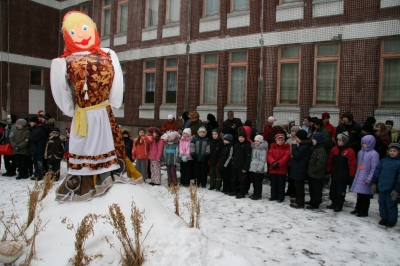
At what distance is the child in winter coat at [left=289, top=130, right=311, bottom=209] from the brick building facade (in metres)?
3.91

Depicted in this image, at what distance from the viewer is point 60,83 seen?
5.01 metres

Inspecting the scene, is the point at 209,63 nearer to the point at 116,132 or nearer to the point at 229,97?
the point at 229,97

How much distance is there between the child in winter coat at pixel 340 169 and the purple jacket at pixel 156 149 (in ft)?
14.2

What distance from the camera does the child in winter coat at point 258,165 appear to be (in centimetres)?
805

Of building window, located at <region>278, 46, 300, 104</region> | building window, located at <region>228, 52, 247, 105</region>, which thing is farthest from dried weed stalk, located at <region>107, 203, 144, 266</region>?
building window, located at <region>228, 52, 247, 105</region>

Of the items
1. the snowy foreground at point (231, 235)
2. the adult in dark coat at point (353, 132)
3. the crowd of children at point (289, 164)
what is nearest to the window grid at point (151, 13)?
the crowd of children at point (289, 164)

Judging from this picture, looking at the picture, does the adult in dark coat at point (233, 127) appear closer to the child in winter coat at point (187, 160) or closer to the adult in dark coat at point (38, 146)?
the child in winter coat at point (187, 160)

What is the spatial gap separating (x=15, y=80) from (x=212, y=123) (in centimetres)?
1433

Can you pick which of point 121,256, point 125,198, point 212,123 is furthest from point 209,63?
point 121,256

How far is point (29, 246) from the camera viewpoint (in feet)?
13.6

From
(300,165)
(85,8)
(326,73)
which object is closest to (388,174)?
(300,165)

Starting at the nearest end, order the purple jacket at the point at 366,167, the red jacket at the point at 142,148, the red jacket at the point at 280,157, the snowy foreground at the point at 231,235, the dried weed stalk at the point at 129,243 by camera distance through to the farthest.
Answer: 1. the dried weed stalk at the point at 129,243
2. the snowy foreground at the point at 231,235
3. the purple jacket at the point at 366,167
4. the red jacket at the point at 280,157
5. the red jacket at the point at 142,148

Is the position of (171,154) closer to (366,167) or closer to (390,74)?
(366,167)

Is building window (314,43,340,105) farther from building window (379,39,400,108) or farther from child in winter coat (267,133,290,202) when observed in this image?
child in winter coat (267,133,290,202)
